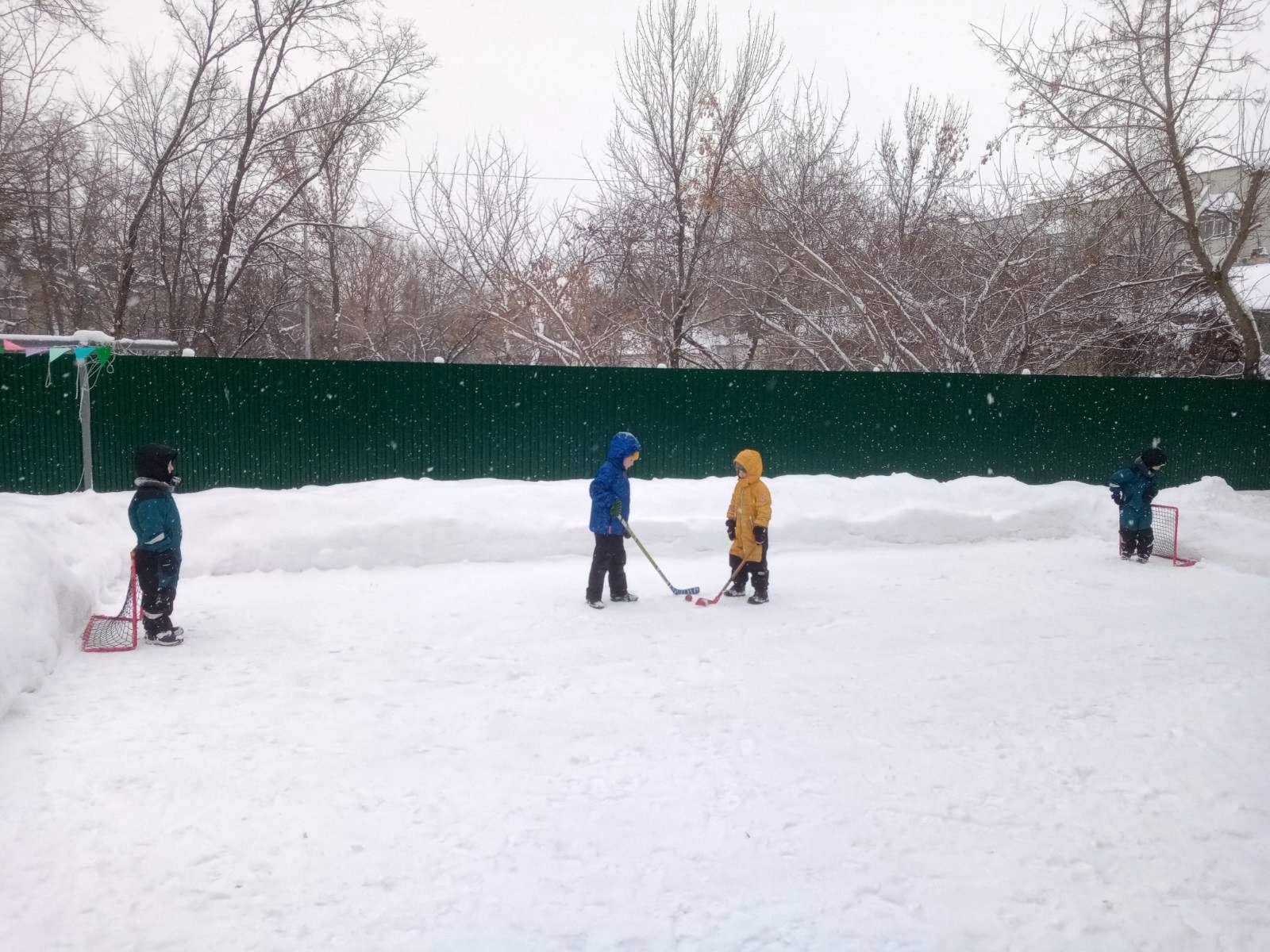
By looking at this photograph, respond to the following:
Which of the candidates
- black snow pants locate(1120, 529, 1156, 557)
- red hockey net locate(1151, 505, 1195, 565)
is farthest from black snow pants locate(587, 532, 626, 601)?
red hockey net locate(1151, 505, 1195, 565)

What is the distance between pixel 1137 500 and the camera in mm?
10914

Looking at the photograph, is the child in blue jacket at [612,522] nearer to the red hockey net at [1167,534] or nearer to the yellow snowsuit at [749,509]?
the yellow snowsuit at [749,509]

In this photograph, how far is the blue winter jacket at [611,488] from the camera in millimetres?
8336

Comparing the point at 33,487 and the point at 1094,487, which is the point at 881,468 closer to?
the point at 1094,487

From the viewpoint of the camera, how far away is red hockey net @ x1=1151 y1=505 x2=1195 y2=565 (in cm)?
1098

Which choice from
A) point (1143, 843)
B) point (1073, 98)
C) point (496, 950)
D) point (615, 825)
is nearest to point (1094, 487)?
point (1073, 98)

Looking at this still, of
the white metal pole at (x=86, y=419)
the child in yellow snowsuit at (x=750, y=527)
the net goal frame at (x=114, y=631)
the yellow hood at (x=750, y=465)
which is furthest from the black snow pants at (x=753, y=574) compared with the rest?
the white metal pole at (x=86, y=419)

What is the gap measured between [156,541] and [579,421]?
6.45m

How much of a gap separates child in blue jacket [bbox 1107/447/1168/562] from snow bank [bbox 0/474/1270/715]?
2.65 ft

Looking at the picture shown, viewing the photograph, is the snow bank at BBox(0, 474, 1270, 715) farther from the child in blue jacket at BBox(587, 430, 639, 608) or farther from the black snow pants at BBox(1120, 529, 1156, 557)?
the child in blue jacket at BBox(587, 430, 639, 608)

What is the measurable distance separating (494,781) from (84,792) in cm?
191

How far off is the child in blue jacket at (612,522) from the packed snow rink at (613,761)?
0.30 m

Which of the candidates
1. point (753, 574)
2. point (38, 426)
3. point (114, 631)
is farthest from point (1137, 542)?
point (38, 426)

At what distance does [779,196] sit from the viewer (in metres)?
18.5
